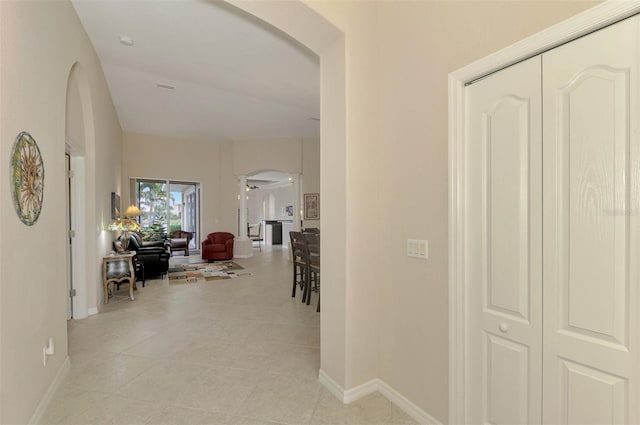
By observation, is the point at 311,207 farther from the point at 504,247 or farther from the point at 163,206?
the point at 504,247

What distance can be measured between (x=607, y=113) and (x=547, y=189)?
365mm

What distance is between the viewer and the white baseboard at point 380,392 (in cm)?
202

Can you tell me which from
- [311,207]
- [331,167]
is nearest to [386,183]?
[331,167]

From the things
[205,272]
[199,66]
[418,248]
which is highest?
[199,66]

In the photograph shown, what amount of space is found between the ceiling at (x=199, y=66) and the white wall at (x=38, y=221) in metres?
0.70

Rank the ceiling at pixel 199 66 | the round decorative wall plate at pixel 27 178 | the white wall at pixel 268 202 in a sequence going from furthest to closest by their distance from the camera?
the white wall at pixel 268 202 < the ceiling at pixel 199 66 < the round decorative wall plate at pixel 27 178

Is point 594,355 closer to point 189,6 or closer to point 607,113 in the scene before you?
point 607,113

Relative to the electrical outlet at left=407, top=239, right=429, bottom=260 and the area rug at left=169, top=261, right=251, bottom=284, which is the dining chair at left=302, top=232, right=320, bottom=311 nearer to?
the electrical outlet at left=407, top=239, right=429, bottom=260

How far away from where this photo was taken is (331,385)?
236 cm

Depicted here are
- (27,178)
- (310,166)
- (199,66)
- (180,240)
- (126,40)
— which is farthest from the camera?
(180,240)

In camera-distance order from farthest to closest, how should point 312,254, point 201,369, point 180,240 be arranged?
point 180,240
point 312,254
point 201,369

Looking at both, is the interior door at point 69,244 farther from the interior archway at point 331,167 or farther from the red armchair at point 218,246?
the red armchair at point 218,246

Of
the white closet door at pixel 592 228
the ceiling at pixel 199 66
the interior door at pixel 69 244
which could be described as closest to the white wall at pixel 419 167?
the white closet door at pixel 592 228

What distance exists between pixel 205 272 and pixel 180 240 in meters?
3.29
